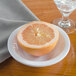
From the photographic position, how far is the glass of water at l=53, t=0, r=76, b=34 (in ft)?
1.49

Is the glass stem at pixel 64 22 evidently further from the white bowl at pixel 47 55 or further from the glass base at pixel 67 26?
the white bowl at pixel 47 55

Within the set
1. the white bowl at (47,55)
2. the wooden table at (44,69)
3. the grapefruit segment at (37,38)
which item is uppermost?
the grapefruit segment at (37,38)

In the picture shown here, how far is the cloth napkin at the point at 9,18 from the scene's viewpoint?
1.28 ft

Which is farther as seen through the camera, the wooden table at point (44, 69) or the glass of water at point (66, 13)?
the glass of water at point (66, 13)

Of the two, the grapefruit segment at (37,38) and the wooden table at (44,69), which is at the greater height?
the grapefruit segment at (37,38)

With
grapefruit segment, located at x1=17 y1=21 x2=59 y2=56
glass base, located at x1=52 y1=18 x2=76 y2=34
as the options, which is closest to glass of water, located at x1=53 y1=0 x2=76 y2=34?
glass base, located at x1=52 y1=18 x2=76 y2=34

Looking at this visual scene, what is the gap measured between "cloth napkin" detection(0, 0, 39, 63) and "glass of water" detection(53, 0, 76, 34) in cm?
8

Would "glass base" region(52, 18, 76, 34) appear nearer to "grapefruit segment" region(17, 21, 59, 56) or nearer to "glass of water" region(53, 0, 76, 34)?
"glass of water" region(53, 0, 76, 34)

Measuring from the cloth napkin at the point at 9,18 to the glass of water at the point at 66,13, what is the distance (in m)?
0.08

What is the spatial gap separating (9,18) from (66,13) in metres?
0.18

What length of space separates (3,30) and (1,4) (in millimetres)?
144

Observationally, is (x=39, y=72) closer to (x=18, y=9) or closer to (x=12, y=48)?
(x=12, y=48)

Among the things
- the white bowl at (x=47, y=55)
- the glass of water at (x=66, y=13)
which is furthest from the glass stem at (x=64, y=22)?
the white bowl at (x=47, y=55)

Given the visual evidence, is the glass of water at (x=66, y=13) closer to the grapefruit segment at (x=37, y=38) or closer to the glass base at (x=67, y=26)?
the glass base at (x=67, y=26)
